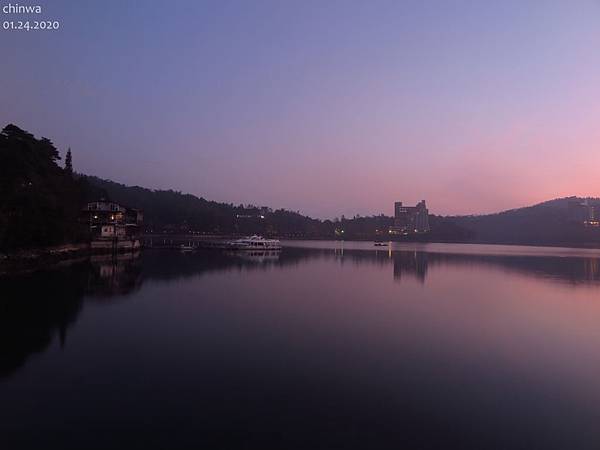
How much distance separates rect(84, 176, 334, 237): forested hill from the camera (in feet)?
344

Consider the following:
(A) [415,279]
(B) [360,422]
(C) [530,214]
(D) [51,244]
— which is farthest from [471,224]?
(B) [360,422]

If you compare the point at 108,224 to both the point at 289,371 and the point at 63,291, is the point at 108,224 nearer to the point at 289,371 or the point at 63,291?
the point at 63,291

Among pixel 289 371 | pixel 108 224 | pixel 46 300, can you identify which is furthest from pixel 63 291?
pixel 108 224

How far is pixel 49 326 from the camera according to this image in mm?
13406

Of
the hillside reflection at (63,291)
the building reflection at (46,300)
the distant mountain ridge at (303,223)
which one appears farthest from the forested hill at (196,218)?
the building reflection at (46,300)

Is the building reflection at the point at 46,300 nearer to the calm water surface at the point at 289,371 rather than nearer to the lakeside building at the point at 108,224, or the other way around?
the calm water surface at the point at 289,371

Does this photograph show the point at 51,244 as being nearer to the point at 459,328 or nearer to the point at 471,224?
the point at 459,328

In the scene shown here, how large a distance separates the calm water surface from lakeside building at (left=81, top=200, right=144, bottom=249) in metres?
23.1

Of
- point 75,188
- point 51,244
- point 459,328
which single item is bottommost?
point 459,328

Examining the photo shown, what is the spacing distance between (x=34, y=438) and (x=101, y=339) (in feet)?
20.2

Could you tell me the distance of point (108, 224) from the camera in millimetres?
45875

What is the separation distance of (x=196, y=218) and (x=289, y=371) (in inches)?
3912

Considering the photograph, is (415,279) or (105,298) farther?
(415,279)

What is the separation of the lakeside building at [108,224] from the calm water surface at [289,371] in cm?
2307
